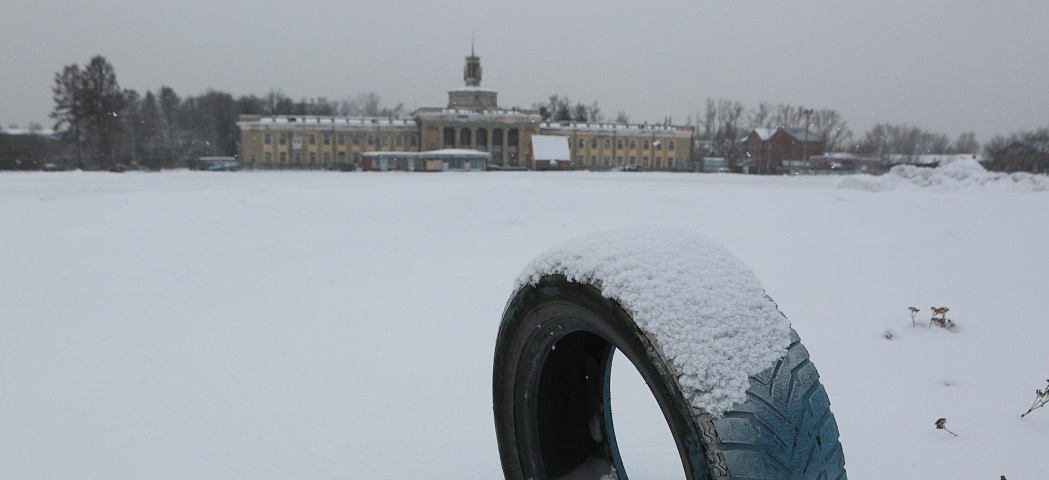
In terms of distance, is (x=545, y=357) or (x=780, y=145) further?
(x=780, y=145)

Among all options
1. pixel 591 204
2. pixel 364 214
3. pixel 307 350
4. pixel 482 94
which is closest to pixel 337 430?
pixel 307 350

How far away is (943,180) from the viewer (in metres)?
20.7

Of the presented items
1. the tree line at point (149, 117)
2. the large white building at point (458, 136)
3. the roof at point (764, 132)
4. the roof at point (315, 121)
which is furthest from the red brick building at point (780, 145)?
the tree line at point (149, 117)

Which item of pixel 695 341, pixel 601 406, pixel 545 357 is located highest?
pixel 695 341

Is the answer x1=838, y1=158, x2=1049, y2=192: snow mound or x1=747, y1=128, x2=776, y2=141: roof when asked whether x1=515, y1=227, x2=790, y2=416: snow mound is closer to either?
x1=838, y1=158, x2=1049, y2=192: snow mound

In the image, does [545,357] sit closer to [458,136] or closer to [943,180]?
[943,180]

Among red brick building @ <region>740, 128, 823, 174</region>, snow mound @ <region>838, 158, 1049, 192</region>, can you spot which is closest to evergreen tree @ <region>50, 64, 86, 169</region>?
snow mound @ <region>838, 158, 1049, 192</region>

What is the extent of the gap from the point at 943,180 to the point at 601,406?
77.9ft

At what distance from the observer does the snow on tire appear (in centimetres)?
135

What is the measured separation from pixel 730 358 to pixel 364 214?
10790mm

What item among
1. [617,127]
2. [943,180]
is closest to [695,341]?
[943,180]

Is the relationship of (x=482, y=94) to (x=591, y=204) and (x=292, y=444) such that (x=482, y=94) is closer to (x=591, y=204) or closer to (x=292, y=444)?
(x=591, y=204)

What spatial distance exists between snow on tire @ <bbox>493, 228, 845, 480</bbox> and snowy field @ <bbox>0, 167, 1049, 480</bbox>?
1.34 meters

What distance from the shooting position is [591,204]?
13641 mm
